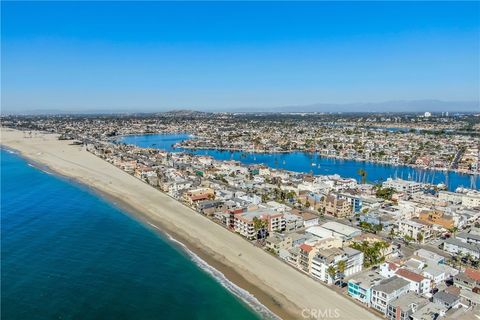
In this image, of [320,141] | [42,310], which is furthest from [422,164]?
[42,310]

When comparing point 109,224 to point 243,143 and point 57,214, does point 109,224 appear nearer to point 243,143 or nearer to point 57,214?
point 57,214

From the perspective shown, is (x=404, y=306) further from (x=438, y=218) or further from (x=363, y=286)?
(x=438, y=218)

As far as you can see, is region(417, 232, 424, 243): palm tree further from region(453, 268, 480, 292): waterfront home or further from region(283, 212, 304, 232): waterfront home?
region(283, 212, 304, 232): waterfront home

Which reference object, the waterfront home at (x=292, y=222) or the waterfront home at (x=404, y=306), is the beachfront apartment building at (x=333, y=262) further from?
the waterfront home at (x=292, y=222)

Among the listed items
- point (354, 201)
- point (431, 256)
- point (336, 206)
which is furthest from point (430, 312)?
point (354, 201)

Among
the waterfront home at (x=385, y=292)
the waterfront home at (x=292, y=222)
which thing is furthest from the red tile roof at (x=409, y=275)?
the waterfront home at (x=292, y=222)

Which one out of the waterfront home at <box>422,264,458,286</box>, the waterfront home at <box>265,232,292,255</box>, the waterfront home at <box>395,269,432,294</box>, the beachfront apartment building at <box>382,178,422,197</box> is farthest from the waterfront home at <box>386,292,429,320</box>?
the beachfront apartment building at <box>382,178,422,197</box>
